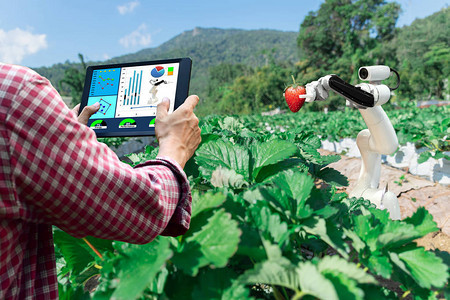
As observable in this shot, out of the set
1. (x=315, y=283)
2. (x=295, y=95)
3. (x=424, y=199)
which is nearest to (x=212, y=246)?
(x=315, y=283)

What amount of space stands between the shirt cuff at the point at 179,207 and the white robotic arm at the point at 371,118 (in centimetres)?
113

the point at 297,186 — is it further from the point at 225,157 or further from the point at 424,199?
the point at 424,199

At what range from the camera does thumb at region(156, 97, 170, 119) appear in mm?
1088

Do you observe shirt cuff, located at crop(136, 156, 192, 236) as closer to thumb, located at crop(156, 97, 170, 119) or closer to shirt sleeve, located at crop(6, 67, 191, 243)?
shirt sleeve, located at crop(6, 67, 191, 243)

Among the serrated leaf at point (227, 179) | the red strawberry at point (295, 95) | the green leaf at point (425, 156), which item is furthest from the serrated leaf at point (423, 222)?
the green leaf at point (425, 156)

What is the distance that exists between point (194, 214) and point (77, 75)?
131 ft

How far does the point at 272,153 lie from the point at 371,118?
1.15 metres

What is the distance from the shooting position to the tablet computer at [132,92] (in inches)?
48.4

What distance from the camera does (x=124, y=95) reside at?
4.36ft

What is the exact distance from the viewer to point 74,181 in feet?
2.08

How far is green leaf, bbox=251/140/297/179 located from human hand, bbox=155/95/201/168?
23 cm

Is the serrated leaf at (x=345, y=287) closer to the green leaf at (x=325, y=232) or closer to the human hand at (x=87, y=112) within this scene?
the green leaf at (x=325, y=232)

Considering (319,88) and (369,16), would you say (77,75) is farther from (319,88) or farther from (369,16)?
(369,16)

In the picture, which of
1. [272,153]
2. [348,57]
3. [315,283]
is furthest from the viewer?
[348,57]
